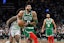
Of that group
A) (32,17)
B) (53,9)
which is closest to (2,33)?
(53,9)

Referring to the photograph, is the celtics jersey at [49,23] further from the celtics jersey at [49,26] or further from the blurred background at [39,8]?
the blurred background at [39,8]

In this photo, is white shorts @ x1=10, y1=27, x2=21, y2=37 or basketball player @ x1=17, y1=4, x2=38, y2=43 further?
white shorts @ x1=10, y1=27, x2=21, y2=37

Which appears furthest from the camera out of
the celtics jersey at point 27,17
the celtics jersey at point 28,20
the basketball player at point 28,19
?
the celtics jersey at point 27,17

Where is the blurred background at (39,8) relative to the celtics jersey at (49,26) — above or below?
below

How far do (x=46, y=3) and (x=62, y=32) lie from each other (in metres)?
5.00

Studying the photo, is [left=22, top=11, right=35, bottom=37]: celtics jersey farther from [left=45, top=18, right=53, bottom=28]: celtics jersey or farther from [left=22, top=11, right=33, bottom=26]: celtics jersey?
[left=45, top=18, right=53, bottom=28]: celtics jersey

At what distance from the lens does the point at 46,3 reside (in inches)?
879

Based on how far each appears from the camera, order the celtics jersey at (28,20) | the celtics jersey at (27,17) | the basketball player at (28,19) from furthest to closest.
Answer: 1. the celtics jersey at (27,17)
2. the celtics jersey at (28,20)
3. the basketball player at (28,19)

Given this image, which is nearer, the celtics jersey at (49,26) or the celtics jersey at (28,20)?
the celtics jersey at (28,20)

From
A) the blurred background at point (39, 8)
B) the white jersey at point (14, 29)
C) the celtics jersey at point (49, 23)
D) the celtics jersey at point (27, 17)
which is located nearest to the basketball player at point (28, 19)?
the celtics jersey at point (27, 17)

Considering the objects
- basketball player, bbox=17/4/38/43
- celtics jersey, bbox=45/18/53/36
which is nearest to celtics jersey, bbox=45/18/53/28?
celtics jersey, bbox=45/18/53/36

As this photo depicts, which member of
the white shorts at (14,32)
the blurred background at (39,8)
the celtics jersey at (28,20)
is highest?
the celtics jersey at (28,20)

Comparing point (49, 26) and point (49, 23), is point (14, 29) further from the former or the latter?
point (49, 26)

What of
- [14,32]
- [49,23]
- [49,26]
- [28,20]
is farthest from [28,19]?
[49,26]
